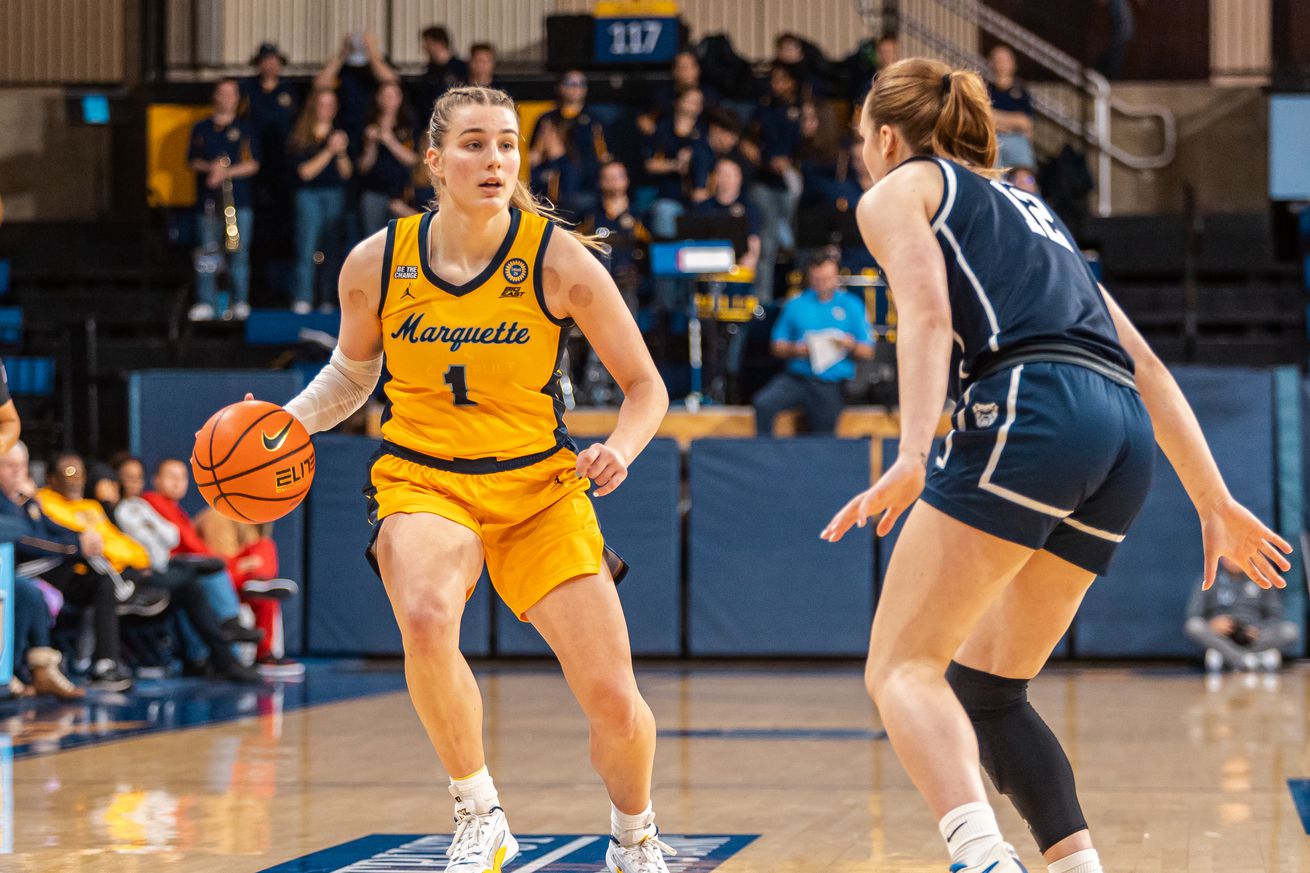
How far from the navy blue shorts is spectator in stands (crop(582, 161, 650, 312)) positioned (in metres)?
10.2

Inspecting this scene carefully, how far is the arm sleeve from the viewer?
4.57 metres

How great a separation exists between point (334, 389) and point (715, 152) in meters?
10.5

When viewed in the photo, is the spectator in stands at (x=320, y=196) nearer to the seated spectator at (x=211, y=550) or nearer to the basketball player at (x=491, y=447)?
the seated spectator at (x=211, y=550)

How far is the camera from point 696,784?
6.63m

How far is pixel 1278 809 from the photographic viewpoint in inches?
233

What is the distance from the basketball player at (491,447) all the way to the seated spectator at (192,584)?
681cm

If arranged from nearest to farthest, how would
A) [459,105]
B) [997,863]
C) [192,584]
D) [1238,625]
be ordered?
[997,863] < [459,105] < [192,584] < [1238,625]

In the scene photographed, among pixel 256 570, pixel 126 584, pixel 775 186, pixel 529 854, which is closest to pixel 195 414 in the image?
pixel 256 570

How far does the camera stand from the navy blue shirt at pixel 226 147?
1539cm

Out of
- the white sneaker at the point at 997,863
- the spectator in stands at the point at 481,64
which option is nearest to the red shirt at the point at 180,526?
the spectator in stands at the point at 481,64

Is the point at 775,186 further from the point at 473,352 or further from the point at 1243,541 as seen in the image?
the point at 1243,541

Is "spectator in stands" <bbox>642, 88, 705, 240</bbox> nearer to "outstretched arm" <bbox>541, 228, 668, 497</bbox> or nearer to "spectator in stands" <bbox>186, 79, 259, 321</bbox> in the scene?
"spectator in stands" <bbox>186, 79, 259, 321</bbox>

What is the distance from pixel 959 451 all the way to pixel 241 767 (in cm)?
447

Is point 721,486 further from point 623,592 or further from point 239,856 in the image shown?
point 239,856
